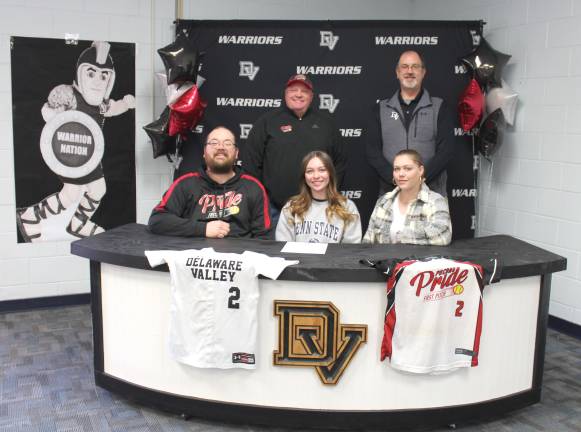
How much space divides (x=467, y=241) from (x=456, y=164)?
5.26 feet

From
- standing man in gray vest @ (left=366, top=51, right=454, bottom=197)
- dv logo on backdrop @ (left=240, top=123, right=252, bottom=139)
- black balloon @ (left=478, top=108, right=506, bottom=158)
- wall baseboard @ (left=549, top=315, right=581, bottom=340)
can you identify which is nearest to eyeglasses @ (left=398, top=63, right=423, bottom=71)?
standing man in gray vest @ (left=366, top=51, right=454, bottom=197)

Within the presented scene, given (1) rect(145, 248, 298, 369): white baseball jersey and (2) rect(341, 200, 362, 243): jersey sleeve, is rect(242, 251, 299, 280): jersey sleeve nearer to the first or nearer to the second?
(1) rect(145, 248, 298, 369): white baseball jersey

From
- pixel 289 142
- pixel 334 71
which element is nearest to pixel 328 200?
pixel 289 142

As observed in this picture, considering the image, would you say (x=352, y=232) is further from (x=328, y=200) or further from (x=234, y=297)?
(x=234, y=297)

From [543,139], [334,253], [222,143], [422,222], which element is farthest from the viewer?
[543,139]

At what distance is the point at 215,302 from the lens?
2406mm

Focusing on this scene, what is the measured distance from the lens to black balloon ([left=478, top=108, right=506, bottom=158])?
4078 millimetres

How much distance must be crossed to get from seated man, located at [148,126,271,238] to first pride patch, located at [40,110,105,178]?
1537 millimetres

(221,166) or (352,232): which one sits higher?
(221,166)

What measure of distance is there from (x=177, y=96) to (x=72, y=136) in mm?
814

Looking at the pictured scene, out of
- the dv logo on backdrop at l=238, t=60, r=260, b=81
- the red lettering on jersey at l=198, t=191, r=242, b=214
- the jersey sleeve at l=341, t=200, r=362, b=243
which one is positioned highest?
the dv logo on backdrop at l=238, t=60, r=260, b=81

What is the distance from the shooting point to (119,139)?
4375mm

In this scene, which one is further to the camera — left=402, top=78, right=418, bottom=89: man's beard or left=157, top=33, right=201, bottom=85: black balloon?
left=157, top=33, right=201, bottom=85: black balloon

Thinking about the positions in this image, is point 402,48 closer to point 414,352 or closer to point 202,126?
point 202,126
